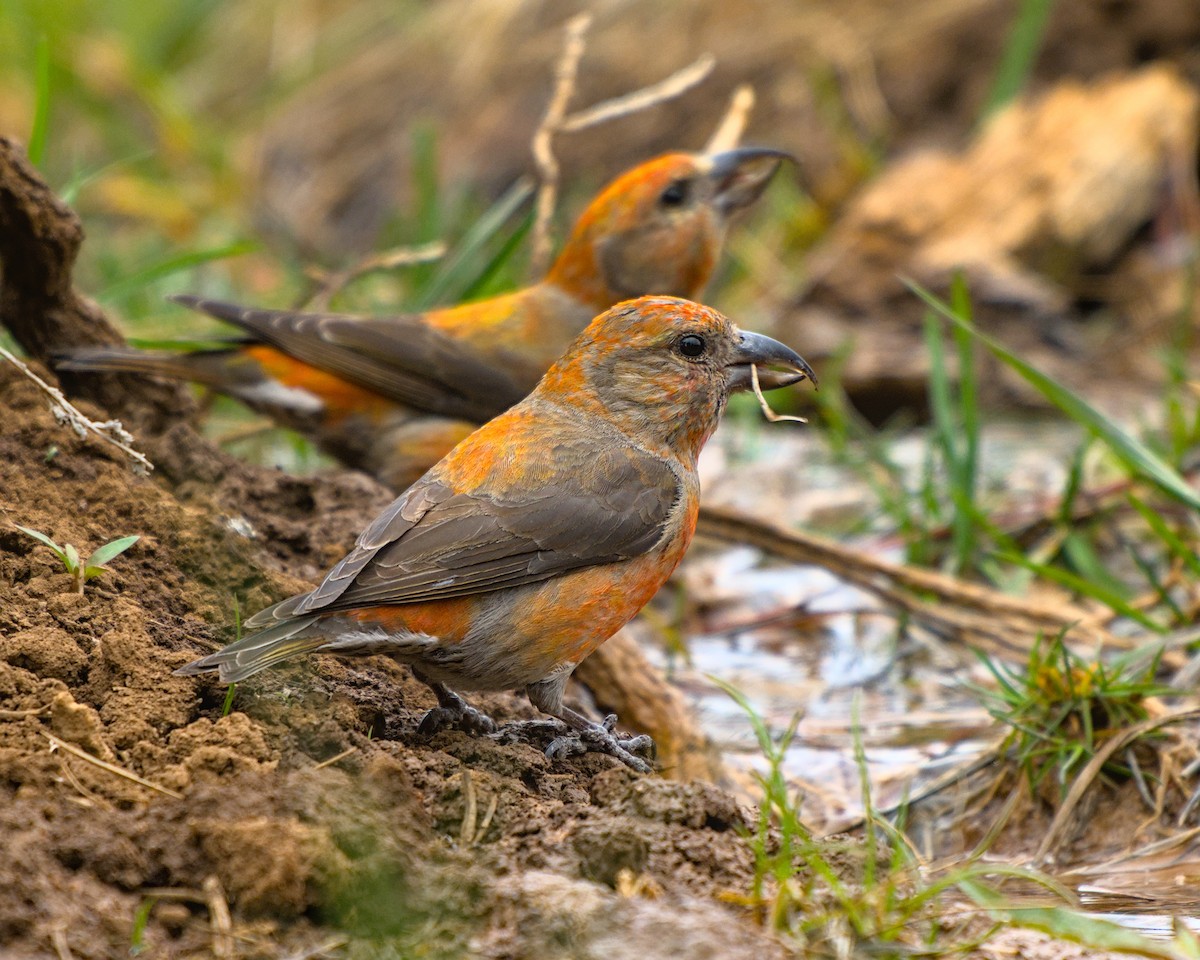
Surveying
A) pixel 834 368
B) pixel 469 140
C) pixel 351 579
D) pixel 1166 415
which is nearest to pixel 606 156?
pixel 469 140

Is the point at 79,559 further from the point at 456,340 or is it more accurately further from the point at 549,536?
the point at 456,340

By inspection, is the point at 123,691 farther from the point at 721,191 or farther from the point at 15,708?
the point at 721,191

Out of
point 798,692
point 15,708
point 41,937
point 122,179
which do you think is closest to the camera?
point 41,937

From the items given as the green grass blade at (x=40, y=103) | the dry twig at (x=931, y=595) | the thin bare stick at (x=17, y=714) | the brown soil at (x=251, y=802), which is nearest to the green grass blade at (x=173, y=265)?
the green grass blade at (x=40, y=103)

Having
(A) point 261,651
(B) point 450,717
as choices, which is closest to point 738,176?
(B) point 450,717

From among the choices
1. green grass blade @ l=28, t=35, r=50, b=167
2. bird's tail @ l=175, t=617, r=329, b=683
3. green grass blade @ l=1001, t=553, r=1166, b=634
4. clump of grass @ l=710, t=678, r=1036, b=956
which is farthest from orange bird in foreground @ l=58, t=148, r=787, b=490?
clump of grass @ l=710, t=678, r=1036, b=956

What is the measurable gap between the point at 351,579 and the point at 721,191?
3146 millimetres

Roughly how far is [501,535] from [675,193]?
2697 mm

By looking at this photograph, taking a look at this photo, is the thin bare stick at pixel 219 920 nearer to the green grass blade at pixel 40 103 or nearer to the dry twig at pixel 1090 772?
the dry twig at pixel 1090 772

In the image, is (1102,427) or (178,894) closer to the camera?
(178,894)

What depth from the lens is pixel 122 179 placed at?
998 centimetres

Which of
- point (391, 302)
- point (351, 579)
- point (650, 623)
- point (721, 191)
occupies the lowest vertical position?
point (650, 623)

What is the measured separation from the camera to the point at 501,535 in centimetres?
351

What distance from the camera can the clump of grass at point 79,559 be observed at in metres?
3.11
